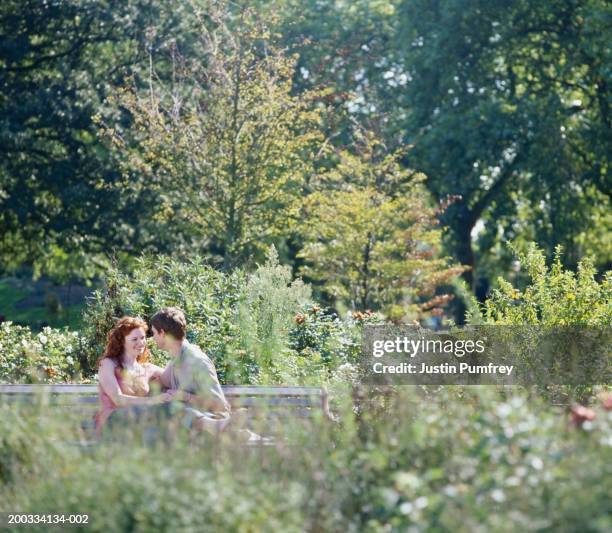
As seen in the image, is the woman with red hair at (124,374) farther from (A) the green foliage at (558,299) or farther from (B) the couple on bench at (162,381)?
(A) the green foliage at (558,299)

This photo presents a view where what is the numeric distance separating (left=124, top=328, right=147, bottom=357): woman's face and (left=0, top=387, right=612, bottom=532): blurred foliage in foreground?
77.9 inches

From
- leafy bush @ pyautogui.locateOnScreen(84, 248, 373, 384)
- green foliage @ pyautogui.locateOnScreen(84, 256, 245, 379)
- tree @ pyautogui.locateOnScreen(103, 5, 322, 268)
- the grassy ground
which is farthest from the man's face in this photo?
the grassy ground

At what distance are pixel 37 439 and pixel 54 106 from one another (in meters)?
17.0

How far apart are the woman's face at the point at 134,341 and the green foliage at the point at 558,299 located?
3.43 meters

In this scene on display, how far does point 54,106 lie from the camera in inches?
841

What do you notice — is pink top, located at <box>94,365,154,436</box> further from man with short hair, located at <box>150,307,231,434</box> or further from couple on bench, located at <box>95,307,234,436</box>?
man with short hair, located at <box>150,307,231,434</box>

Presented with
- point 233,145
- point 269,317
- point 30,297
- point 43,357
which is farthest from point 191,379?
point 30,297

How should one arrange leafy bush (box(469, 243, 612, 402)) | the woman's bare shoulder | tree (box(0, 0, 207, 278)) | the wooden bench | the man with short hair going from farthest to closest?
1. tree (box(0, 0, 207, 278))
2. leafy bush (box(469, 243, 612, 402))
3. the wooden bench
4. the woman's bare shoulder
5. the man with short hair

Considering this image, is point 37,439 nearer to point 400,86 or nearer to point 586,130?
point 586,130

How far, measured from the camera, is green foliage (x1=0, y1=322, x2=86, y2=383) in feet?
34.0

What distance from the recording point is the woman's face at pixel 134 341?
710cm

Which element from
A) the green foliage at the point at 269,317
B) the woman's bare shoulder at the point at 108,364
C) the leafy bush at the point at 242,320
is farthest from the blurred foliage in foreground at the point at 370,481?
the green foliage at the point at 269,317

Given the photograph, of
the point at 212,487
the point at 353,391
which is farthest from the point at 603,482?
the point at 353,391

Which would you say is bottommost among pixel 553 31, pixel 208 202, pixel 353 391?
pixel 353 391
